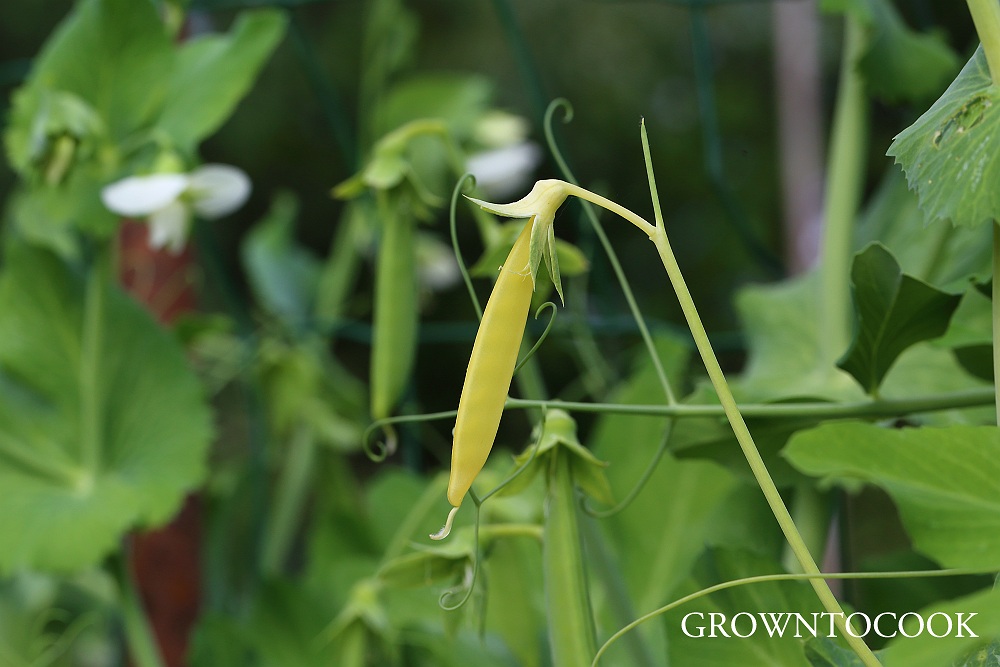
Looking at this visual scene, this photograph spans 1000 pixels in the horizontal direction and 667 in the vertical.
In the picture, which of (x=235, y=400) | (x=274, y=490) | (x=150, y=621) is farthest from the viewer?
(x=235, y=400)

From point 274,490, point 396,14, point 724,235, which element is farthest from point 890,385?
point 724,235

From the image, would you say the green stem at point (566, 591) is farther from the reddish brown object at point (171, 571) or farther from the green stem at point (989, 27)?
the reddish brown object at point (171, 571)

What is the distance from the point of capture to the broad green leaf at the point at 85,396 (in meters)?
0.60

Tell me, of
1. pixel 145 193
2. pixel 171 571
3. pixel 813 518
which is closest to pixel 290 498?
pixel 171 571

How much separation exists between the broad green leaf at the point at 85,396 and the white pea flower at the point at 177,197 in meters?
0.06

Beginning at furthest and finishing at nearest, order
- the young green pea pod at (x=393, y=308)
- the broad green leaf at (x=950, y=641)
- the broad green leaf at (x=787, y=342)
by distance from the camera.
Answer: the broad green leaf at (x=787, y=342) → the young green pea pod at (x=393, y=308) → the broad green leaf at (x=950, y=641)

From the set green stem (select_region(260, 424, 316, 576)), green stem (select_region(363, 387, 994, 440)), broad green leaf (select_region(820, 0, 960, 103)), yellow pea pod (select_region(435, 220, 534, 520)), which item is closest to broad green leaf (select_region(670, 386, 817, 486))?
green stem (select_region(363, 387, 994, 440))

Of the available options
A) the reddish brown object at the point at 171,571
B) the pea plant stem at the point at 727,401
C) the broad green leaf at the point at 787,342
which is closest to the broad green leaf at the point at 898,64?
the broad green leaf at the point at 787,342

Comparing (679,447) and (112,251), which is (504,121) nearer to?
(112,251)

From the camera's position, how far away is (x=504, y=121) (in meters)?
0.84

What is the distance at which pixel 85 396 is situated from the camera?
62cm

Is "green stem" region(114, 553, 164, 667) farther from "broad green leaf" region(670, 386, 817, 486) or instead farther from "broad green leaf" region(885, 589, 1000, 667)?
"broad green leaf" region(885, 589, 1000, 667)

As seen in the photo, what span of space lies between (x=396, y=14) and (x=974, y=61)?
0.65 meters

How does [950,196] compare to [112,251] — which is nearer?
[950,196]
